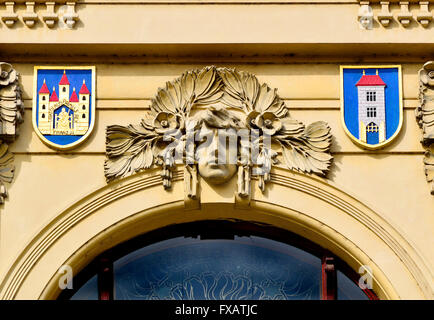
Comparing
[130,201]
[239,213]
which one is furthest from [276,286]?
[130,201]

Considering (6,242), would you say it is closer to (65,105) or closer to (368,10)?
(65,105)

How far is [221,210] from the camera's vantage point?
17.4 meters

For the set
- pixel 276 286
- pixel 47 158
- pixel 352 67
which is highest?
pixel 352 67

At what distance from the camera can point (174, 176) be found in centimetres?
1722

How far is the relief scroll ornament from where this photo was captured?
17141 mm

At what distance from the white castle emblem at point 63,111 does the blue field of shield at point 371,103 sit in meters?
3.11

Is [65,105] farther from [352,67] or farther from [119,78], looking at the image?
[352,67]

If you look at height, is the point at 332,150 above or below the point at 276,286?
above

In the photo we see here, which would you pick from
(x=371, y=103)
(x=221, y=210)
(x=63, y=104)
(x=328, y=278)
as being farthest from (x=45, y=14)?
(x=328, y=278)

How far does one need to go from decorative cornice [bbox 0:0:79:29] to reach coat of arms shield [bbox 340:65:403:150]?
334 cm

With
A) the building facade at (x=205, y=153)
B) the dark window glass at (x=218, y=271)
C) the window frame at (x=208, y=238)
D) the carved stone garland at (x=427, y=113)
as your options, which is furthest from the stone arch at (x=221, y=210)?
the carved stone garland at (x=427, y=113)

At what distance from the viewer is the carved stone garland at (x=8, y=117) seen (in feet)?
56.5

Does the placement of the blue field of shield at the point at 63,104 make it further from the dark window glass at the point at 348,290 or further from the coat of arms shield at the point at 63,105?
the dark window glass at the point at 348,290

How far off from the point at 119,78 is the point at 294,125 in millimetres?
2192
